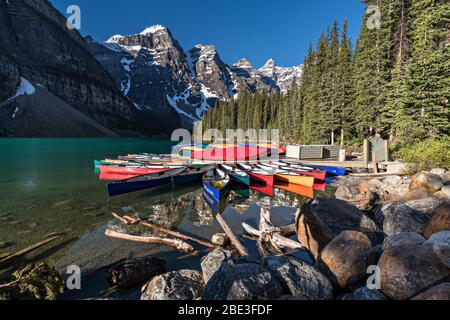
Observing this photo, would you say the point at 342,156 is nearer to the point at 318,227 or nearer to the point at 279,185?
the point at 279,185

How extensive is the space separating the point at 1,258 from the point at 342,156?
26242mm

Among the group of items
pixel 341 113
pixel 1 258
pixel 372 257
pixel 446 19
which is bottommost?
pixel 1 258

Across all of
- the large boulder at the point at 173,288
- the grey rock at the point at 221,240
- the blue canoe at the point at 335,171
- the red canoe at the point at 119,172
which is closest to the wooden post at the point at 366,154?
the blue canoe at the point at 335,171

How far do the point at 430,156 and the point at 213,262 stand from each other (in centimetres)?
1528

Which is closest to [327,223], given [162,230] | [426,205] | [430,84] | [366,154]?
[426,205]

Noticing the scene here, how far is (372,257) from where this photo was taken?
5473mm

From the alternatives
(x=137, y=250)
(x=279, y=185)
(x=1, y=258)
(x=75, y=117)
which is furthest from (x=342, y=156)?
(x=75, y=117)

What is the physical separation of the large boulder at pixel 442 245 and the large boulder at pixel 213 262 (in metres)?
4.48

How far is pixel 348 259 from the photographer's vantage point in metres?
5.30

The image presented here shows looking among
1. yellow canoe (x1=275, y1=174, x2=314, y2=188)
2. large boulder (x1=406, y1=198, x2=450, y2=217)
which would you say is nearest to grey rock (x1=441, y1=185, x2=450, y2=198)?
large boulder (x1=406, y1=198, x2=450, y2=217)

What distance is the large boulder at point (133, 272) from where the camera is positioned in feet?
20.1

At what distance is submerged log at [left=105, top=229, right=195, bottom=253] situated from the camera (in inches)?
314

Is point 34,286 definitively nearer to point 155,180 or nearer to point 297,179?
point 155,180

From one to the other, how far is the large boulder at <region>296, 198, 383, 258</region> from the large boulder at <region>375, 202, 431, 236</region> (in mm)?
381
